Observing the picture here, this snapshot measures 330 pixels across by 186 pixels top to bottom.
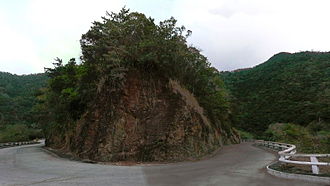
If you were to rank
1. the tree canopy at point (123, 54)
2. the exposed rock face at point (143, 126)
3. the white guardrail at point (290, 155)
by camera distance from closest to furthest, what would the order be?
the white guardrail at point (290, 155), the exposed rock face at point (143, 126), the tree canopy at point (123, 54)

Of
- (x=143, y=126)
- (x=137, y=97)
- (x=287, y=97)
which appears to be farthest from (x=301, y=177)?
(x=287, y=97)

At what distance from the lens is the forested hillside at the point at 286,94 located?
53281 millimetres

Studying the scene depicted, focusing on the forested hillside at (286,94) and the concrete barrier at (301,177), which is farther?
the forested hillside at (286,94)

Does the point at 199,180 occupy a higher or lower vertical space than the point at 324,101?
lower

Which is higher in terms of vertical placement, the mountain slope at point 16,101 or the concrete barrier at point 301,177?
Answer: the mountain slope at point 16,101

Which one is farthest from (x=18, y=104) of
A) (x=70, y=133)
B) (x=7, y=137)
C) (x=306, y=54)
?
(x=306, y=54)

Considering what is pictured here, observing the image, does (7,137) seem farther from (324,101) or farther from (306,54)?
(306,54)

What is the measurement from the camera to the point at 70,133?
2883 centimetres

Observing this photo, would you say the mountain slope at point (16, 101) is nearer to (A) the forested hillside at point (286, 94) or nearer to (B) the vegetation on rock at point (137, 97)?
(B) the vegetation on rock at point (137, 97)

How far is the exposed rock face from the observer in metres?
18.5

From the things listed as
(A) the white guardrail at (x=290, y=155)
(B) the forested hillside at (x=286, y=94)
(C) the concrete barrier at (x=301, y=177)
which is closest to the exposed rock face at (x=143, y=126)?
(A) the white guardrail at (x=290, y=155)

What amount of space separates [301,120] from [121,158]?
43937 millimetres

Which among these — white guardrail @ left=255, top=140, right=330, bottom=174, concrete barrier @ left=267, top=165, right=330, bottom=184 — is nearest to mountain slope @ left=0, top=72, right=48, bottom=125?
white guardrail @ left=255, top=140, right=330, bottom=174

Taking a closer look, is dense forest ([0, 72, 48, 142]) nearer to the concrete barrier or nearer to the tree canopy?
the tree canopy
